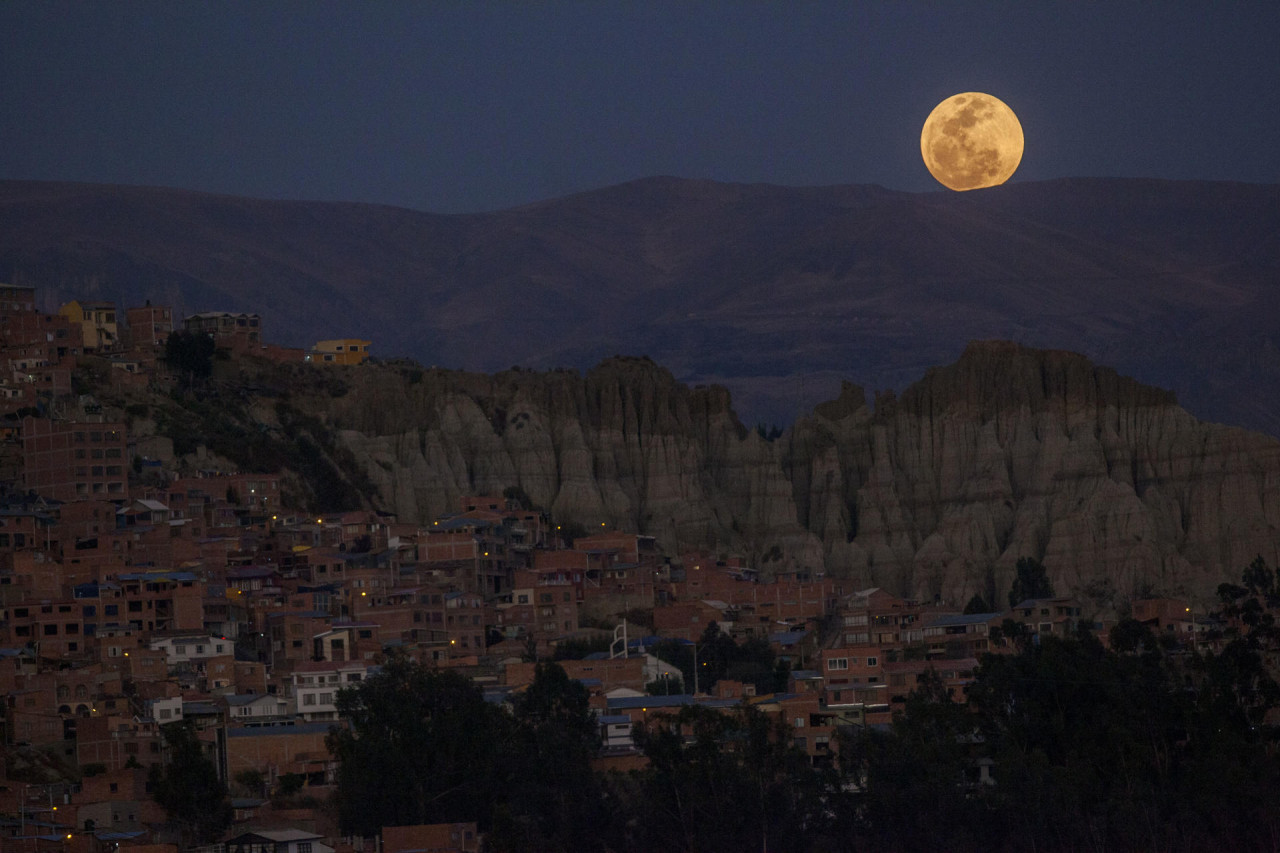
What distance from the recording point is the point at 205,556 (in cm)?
9669

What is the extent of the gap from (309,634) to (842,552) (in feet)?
140

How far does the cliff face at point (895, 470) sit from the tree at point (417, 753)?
45.9m

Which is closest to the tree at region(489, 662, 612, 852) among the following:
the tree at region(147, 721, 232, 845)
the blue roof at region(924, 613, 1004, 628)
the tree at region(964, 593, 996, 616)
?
the tree at region(147, 721, 232, 845)

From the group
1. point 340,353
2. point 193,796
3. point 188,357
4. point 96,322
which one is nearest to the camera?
point 193,796

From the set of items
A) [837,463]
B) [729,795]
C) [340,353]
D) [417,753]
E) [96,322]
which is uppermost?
[96,322]

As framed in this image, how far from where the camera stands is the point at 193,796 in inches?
2638

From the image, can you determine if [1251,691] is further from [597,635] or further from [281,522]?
[281,522]

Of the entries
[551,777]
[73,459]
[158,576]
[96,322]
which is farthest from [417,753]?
[96,322]

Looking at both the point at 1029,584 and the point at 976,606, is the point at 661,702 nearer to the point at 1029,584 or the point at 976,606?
the point at 976,606

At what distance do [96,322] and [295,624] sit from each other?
1797 inches

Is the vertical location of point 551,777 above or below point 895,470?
below

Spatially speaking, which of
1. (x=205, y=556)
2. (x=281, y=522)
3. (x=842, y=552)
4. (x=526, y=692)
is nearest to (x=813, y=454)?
(x=842, y=552)

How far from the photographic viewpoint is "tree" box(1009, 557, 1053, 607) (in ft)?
364

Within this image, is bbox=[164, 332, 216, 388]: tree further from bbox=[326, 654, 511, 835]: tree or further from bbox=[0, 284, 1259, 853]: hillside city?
bbox=[326, 654, 511, 835]: tree
